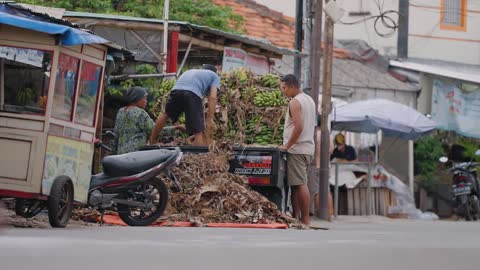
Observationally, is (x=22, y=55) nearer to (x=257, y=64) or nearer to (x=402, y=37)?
(x=257, y=64)

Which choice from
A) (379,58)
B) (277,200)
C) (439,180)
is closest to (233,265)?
(277,200)

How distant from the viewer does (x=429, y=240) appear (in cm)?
1108

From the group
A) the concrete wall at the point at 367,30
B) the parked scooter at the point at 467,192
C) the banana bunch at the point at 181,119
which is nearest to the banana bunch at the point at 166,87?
the banana bunch at the point at 181,119

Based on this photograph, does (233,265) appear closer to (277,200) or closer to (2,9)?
(2,9)

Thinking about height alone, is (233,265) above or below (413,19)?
below

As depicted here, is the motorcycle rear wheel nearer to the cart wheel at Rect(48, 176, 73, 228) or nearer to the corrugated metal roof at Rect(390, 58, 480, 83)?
the corrugated metal roof at Rect(390, 58, 480, 83)

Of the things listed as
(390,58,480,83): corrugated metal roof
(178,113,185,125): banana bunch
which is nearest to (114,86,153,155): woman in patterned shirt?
(178,113,185,125): banana bunch

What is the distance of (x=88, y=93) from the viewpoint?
459 inches

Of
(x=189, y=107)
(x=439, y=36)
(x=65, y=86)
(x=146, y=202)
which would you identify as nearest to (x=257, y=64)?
(x=189, y=107)

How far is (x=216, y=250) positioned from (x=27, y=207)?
3273 millimetres

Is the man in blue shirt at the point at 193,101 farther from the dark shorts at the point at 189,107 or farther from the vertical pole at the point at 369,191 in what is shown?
the vertical pole at the point at 369,191

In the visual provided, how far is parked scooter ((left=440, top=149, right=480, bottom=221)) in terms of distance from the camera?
20766mm

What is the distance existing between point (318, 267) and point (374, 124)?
13.3m

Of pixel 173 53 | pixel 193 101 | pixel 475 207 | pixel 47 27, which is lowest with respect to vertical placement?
pixel 475 207
